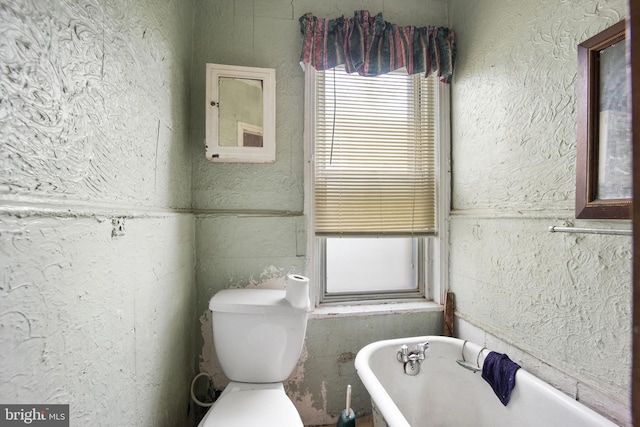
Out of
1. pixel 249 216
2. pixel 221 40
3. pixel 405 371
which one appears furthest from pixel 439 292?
pixel 221 40

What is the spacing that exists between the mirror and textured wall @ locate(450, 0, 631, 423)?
1124 mm

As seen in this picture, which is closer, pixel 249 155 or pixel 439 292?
pixel 249 155

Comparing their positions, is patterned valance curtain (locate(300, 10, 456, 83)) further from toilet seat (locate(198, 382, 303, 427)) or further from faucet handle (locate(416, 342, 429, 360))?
toilet seat (locate(198, 382, 303, 427))

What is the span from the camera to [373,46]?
5.19ft

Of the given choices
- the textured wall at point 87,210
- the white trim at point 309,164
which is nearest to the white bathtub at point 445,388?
the white trim at point 309,164

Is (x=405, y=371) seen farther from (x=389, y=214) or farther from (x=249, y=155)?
(x=249, y=155)

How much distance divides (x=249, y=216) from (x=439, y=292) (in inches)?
49.2

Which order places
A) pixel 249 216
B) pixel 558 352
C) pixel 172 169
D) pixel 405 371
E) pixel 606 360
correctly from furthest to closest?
pixel 249 216 < pixel 405 371 < pixel 172 169 < pixel 558 352 < pixel 606 360

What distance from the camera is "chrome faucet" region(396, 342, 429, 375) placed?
1354 millimetres

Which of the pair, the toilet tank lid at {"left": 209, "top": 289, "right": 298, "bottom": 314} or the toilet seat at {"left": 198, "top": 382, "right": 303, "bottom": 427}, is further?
the toilet tank lid at {"left": 209, "top": 289, "right": 298, "bottom": 314}

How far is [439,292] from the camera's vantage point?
Answer: 1.70 metres

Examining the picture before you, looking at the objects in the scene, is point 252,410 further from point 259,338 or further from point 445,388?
point 445,388

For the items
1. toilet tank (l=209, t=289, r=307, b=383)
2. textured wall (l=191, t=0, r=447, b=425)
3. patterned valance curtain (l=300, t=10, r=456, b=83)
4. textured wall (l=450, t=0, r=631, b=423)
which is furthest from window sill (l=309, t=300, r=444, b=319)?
patterned valance curtain (l=300, t=10, r=456, b=83)

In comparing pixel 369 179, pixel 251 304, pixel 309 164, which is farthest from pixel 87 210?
pixel 369 179
